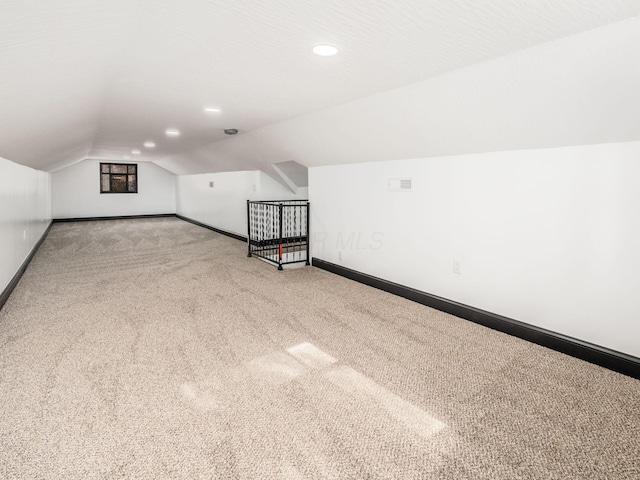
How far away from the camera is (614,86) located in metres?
2.09

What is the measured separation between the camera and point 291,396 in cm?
226

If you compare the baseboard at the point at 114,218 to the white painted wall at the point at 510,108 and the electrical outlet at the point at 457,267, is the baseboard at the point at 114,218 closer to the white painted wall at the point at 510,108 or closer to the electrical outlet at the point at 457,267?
the white painted wall at the point at 510,108

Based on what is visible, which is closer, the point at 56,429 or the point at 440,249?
the point at 56,429

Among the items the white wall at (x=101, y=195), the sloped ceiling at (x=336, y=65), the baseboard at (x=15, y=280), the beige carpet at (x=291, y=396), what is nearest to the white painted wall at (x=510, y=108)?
the sloped ceiling at (x=336, y=65)

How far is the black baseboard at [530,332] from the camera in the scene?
255 cm

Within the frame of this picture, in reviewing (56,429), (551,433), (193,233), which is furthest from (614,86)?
(193,233)

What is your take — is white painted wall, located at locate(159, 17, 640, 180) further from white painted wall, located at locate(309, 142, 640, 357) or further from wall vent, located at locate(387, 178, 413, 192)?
wall vent, located at locate(387, 178, 413, 192)

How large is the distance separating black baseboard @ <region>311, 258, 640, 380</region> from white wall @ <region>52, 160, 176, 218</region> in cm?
1086

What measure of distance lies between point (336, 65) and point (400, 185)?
2012 millimetres

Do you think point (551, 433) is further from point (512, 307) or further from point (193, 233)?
point (193, 233)

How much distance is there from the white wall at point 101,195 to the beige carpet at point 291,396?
9.09m

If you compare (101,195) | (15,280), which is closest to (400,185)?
(15,280)

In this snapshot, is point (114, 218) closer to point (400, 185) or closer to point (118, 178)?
point (118, 178)

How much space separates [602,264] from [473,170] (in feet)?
4.29
